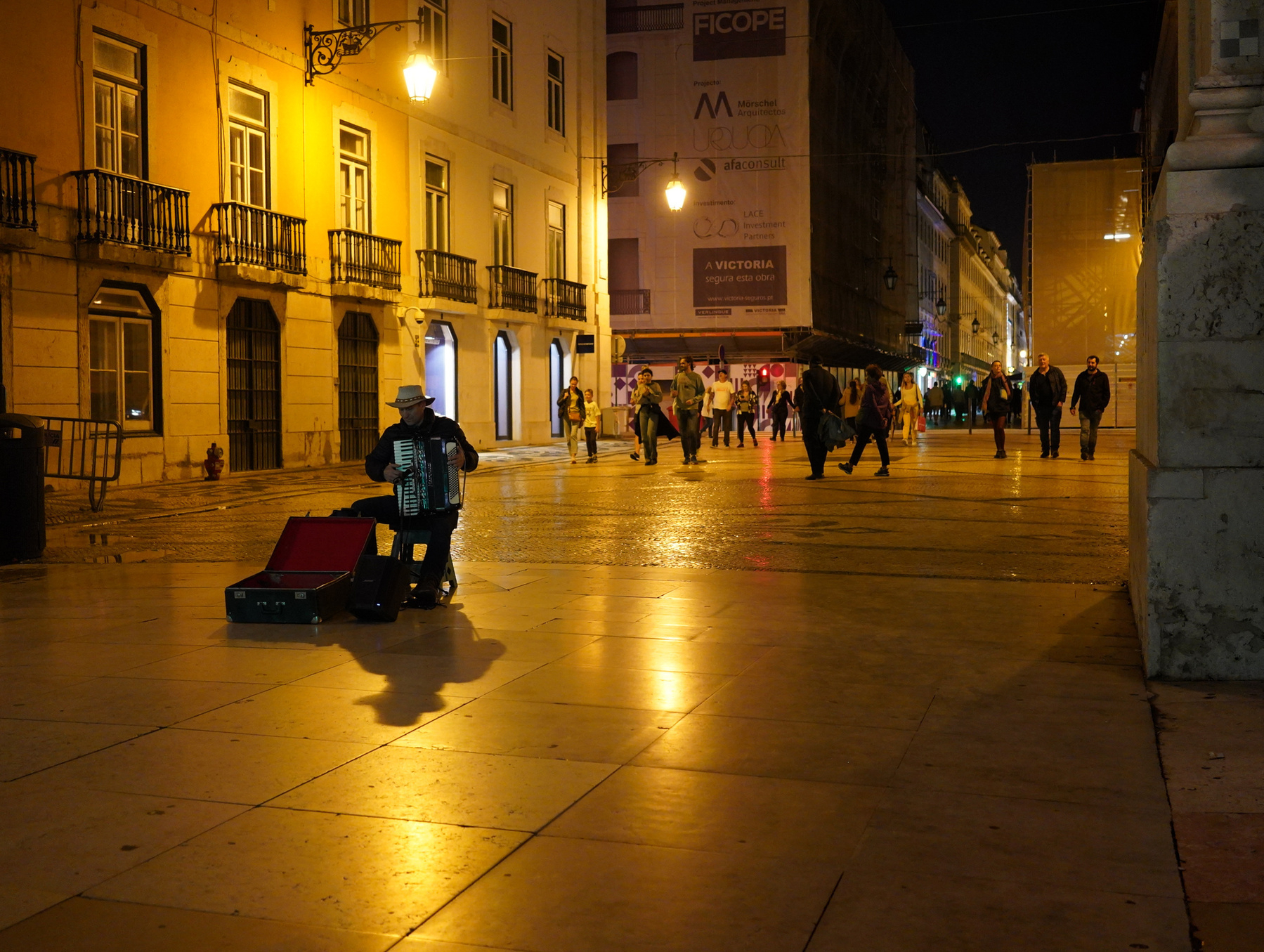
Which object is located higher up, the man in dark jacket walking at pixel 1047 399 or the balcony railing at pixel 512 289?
the balcony railing at pixel 512 289

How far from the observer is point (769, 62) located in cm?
5044

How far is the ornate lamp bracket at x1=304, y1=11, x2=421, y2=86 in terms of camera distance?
24844mm

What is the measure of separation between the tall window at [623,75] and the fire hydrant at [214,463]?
33186mm

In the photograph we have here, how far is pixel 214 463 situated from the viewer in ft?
71.7

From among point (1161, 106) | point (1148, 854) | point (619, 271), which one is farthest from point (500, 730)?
point (619, 271)

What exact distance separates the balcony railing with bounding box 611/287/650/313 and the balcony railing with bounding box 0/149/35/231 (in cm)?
3419

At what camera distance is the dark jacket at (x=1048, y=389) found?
80.3ft

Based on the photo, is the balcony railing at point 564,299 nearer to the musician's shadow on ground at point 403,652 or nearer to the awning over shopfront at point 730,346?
the awning over shopfront at point 730,346

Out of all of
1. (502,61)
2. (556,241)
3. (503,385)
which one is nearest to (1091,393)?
(503,385)

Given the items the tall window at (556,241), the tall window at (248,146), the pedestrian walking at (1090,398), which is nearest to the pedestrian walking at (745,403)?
the tall window at (556,241)

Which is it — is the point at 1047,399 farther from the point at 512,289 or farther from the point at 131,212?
the point at 131,212

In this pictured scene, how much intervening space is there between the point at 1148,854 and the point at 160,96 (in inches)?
805

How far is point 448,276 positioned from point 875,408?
13165mm

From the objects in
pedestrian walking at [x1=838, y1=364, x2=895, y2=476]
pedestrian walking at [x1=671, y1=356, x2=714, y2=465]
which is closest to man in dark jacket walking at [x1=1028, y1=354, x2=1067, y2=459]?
pedestrian walking at [x1=838, y1=364, x2=895, y2=476]
